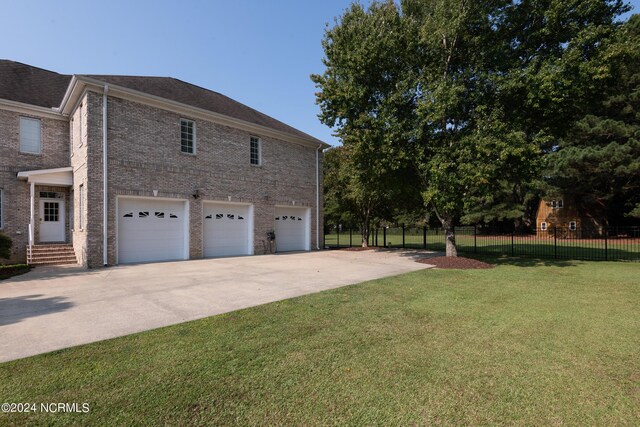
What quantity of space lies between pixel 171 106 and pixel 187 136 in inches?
53.1

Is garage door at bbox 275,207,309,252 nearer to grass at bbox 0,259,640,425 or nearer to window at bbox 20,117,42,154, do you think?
window at bbox 20,117,42,154

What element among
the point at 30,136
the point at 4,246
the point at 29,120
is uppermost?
the point at 29,120

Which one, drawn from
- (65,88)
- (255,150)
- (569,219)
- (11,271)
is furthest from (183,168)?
(569,219)

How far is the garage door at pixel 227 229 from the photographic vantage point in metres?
14.7

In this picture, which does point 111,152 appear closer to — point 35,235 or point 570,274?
point 35,235

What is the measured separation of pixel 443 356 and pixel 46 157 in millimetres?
16973

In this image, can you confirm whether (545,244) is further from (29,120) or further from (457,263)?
(29,120)

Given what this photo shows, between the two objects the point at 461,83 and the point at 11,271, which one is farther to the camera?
the point at 461,83

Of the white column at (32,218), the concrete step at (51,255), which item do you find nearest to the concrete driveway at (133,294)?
the concrete step at (51,255)

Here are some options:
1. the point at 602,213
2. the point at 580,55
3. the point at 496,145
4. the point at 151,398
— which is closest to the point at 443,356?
the point at 151,398

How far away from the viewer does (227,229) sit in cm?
1533

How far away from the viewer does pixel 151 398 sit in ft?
9.14

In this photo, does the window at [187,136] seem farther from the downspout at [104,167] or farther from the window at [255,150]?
the window at [255,150]

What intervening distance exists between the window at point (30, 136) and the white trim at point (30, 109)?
12.1 inches
